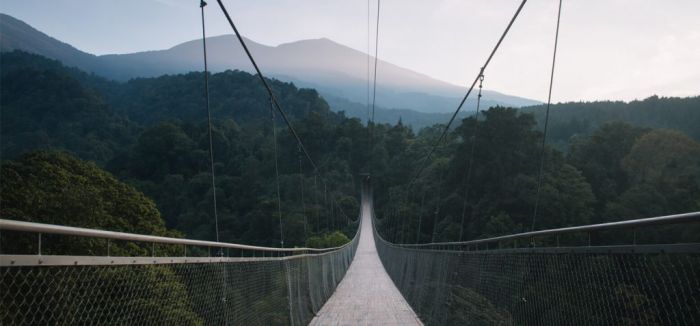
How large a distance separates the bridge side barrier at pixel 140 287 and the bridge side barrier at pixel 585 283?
1697 mm

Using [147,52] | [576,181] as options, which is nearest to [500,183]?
[576,181]

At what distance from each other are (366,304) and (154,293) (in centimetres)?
797

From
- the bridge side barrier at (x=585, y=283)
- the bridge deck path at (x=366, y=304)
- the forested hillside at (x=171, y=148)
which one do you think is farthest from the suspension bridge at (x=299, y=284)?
the forested hillside at (x=171, y=148)

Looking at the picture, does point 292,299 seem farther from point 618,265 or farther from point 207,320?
point 618,265

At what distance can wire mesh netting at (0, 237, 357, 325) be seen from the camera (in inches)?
72.2

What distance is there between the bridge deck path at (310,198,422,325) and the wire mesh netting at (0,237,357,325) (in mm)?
2138

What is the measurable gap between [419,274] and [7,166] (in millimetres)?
13330

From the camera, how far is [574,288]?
8.23ft

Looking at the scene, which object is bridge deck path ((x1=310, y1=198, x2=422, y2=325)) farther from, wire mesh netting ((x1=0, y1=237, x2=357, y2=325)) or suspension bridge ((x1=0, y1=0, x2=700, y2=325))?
wire mesh netting ((x1=0, y1=237, x2=357, y2=325))

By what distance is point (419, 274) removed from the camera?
8.53 m

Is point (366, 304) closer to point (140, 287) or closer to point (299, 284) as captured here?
point (299, 284)

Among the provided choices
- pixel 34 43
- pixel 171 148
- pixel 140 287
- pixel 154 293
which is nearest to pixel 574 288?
pixel 140 287

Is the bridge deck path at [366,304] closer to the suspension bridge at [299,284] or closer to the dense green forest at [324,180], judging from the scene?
the suspension bridge at [299,284]

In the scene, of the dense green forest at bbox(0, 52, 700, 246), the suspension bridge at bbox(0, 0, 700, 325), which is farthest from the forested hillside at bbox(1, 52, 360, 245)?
the suspension bridge at bbox(0, 0, 700, 325)
